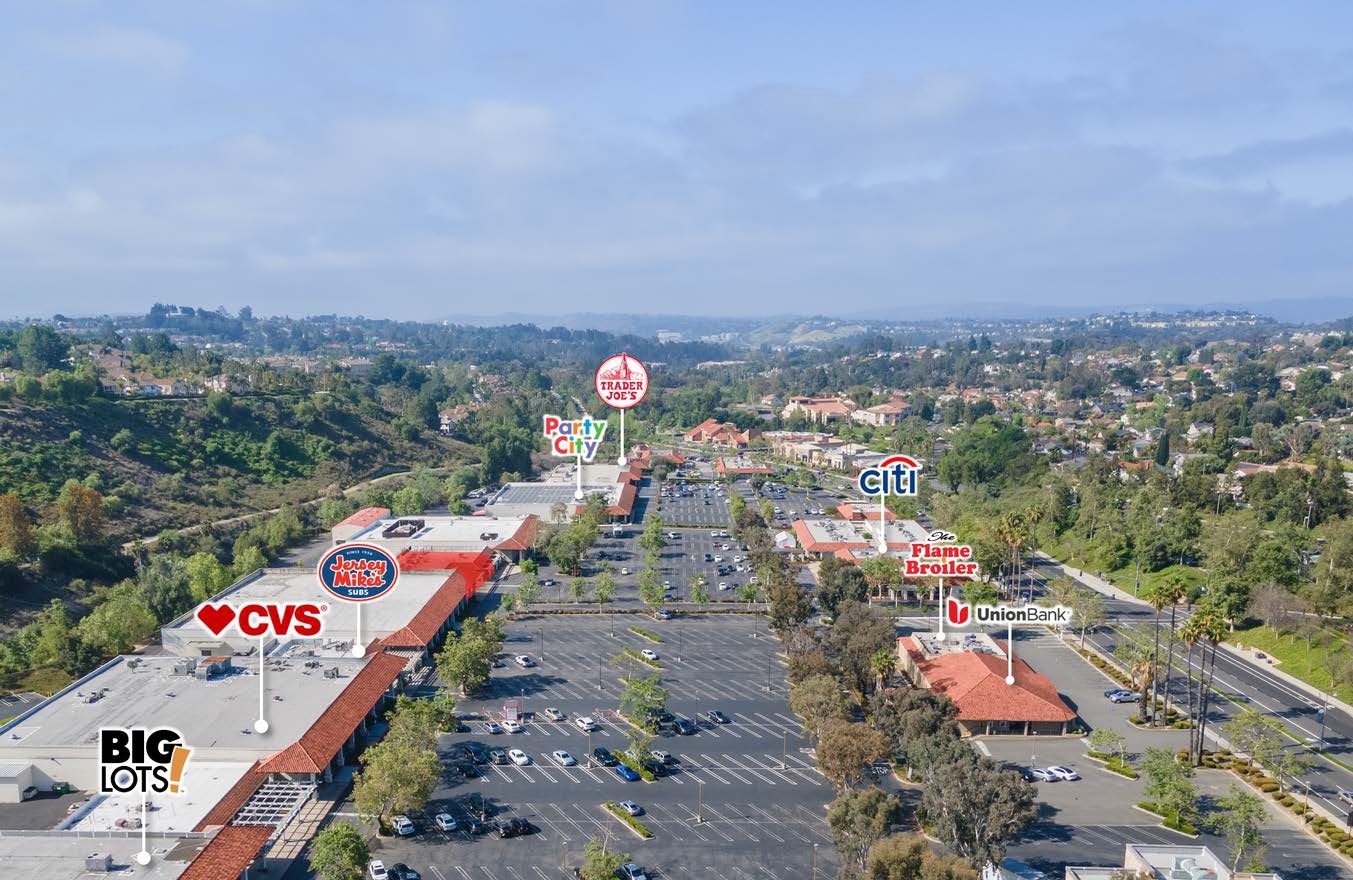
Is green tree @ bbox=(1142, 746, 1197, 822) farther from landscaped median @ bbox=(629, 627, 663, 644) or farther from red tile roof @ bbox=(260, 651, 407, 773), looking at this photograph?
red tile roof @ bbox=(260, 651, 407, 773)

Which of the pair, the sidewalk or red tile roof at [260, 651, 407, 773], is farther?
the sidewalk

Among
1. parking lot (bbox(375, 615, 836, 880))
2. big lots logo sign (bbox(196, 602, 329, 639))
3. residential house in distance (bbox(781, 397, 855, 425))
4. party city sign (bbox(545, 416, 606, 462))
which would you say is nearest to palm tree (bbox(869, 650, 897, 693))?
parking lot (bbox(375, 615, 836, 880))

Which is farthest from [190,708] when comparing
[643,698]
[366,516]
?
[366,516]

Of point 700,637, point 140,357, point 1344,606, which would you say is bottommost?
point 700,637

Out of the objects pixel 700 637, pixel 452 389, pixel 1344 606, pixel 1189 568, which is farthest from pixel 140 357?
pixel 1344 606

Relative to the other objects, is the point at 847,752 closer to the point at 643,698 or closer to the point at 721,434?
the point at 643,698

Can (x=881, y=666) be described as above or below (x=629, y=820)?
above

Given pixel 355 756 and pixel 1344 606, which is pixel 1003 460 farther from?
pixel 355 756
